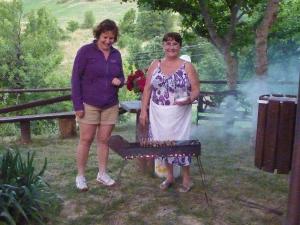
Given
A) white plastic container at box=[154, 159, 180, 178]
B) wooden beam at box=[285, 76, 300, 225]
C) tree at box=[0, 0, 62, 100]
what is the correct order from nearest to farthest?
wooden beam at box=[285, 76, 300, 225], white plastic container at box=[154, 159, 180, 178], tree at box=[0, 0, 62, 100]

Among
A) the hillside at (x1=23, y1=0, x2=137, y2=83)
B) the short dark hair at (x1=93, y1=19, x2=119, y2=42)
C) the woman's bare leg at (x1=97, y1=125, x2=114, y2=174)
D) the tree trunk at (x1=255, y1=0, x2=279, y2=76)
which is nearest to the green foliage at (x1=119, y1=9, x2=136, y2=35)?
the hillside at (x1=23, y1=0, x2=137, y2=83)

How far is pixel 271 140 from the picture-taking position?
4.01 meters

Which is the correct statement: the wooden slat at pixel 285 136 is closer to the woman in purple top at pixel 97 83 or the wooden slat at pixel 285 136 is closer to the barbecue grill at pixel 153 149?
the barbecue grill at pixel 153 149

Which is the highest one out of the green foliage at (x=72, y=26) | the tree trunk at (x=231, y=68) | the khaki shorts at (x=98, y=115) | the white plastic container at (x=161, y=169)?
the green foliage at (x=72, y=26)

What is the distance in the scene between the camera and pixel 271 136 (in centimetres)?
400

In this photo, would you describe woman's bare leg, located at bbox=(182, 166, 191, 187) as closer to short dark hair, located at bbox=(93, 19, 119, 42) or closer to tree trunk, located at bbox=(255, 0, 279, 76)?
short dark hair, located at bbox=(93, 19, 119, 42)

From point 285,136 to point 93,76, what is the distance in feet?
5.94

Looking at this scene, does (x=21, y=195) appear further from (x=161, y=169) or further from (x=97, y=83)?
(x=161, y=169)

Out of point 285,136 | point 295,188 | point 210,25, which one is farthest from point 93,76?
point 210,25

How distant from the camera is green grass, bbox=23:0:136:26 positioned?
48.8m

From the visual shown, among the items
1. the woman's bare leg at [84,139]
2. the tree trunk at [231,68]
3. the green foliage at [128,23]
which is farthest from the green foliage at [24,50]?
the woman's bare leg at [84,139]

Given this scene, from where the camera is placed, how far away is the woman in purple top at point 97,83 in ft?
14.3

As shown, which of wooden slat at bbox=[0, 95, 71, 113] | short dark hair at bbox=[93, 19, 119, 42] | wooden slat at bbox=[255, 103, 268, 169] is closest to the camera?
wooden slat at bbox=[255, 103, 268, 169]

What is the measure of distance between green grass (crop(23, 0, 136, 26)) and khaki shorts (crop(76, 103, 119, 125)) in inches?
1707
